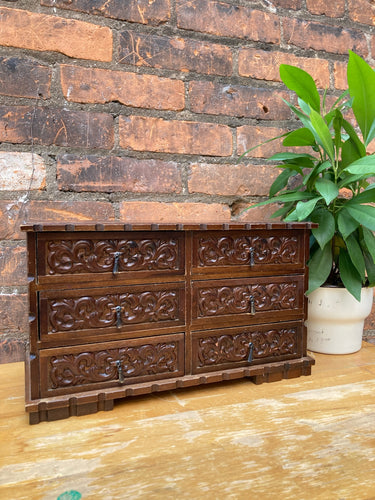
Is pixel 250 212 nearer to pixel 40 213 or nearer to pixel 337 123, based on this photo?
pixel 337 123

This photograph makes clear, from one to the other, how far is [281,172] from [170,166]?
41cm

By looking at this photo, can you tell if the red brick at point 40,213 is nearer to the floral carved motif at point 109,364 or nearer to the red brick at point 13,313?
the red brick at point 13,313

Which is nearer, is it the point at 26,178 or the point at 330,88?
the point at 26,178

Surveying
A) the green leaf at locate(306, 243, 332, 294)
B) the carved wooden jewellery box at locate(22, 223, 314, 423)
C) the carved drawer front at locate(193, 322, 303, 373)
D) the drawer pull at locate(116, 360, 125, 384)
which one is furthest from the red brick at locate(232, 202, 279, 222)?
the drawer pull at locate(116, 360, 125, 384)

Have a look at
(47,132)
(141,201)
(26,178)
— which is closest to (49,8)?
(47,132)

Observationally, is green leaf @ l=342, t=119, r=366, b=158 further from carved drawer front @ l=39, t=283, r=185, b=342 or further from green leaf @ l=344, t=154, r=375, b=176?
carved drawer front @ l=39, t=283, r=185, b=342

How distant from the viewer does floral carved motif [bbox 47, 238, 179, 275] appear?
2.88 feet

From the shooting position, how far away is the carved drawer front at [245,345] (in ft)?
3.35

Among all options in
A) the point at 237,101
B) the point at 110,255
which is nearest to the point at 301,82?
the point at 237,101

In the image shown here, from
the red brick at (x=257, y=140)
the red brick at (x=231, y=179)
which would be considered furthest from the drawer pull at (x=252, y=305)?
the red brick at (x=257, y=140)

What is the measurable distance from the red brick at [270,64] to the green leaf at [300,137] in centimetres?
35

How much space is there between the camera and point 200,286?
3.32ft

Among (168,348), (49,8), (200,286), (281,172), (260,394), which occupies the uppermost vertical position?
(49,8)

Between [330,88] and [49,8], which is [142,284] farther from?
[330,88]
